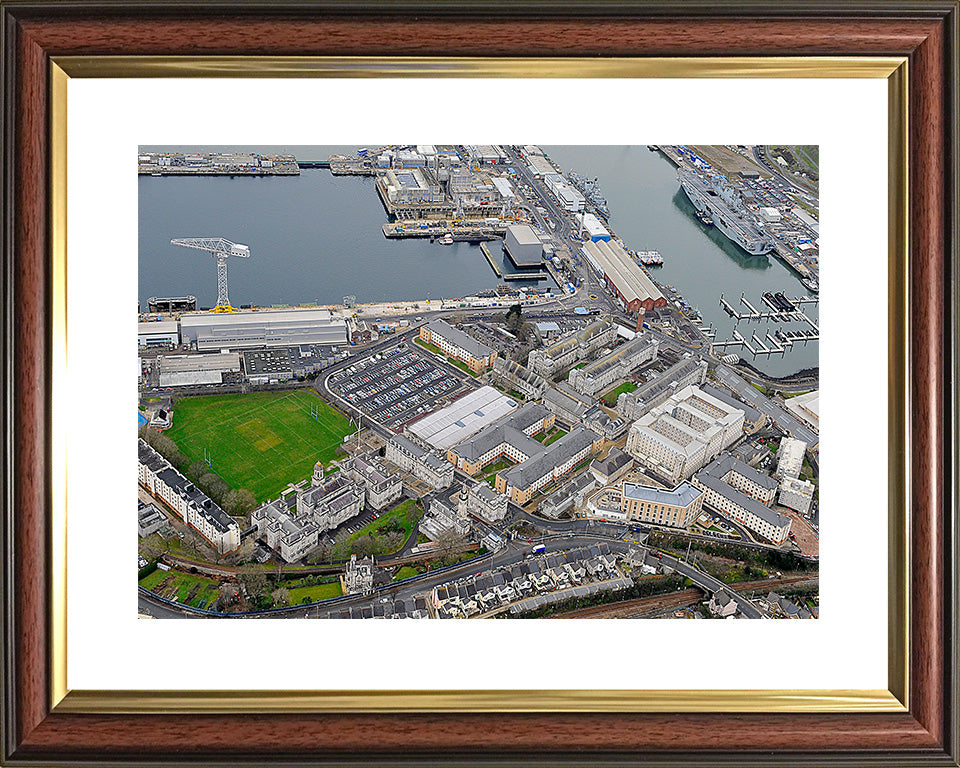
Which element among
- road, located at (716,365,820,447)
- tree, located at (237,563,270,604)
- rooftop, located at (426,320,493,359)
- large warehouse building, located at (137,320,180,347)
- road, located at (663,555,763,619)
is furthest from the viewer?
rooftop, located at (426,320,493,359)

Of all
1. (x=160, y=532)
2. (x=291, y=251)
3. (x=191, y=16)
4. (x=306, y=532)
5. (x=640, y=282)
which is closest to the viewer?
(x=191, y=16)

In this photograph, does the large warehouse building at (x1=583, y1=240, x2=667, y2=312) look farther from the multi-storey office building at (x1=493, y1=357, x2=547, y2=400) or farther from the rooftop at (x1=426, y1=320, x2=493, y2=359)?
the rooftop at (x1=426, y1=320, x2=493, y2=359)

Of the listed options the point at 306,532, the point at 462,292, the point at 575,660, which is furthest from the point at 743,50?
the point at 462,292

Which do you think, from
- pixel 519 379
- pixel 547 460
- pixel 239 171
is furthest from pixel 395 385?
pixel 239 171

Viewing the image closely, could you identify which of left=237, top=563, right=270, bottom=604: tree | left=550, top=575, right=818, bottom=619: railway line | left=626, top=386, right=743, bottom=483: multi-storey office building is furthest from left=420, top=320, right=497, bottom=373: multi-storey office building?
left=550, top=575, right=818, bottom=619: railway line

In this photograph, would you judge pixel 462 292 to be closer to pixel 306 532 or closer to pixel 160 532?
pixel 306 532
